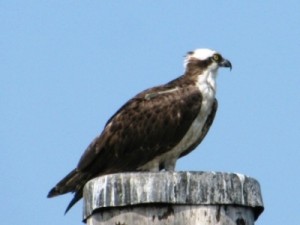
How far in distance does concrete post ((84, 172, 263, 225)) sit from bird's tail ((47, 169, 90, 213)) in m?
2.81

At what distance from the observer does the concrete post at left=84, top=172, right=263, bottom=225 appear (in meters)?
4.91

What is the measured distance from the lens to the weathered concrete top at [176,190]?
497cm

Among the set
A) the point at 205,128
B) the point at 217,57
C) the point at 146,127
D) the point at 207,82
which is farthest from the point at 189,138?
the point at 217,57

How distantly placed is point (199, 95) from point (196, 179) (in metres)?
4.72

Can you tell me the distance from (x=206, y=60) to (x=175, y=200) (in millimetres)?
5543

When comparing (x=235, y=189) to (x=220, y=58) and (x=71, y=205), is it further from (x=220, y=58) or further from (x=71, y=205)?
(x=220, y=58)

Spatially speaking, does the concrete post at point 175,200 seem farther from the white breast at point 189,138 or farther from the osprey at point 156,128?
the white breast at point 189,138

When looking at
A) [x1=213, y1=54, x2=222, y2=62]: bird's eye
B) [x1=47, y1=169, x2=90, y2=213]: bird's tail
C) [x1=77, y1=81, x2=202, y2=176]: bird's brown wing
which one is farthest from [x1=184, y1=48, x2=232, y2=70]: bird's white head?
[x1=47, y1=169, x2=90, y2=213]: bird's tail

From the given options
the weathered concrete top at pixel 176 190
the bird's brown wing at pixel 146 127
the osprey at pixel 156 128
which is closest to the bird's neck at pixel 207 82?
the osprey at pixel 156 128

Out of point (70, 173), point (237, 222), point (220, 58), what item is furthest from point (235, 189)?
point (220, 58)

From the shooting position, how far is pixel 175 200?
4.96 metres

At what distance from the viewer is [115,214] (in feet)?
16.6

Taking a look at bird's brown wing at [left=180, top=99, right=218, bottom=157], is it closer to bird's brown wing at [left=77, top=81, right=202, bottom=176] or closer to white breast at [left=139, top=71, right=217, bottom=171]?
white breast at [left=139, top=71, right=217, bottom=171]

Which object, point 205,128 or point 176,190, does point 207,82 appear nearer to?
point 205,128
